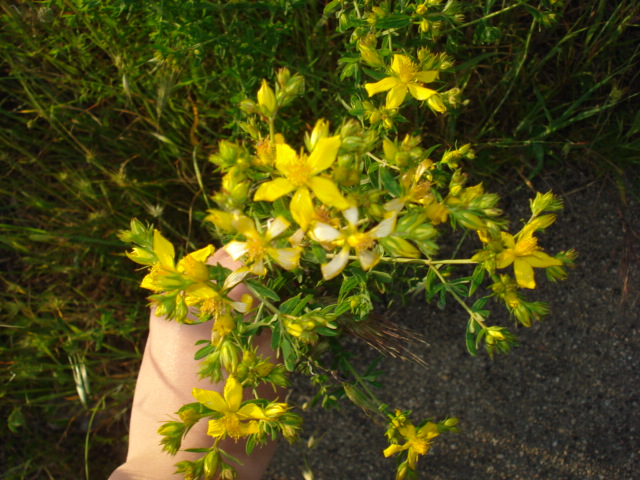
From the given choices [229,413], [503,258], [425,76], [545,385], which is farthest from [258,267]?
[545,385]

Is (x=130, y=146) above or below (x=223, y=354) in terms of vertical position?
below

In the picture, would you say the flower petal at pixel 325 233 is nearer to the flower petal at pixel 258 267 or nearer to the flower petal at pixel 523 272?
the flower petal at pixel 258 267


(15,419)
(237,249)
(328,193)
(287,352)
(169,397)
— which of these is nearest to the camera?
(328,193)

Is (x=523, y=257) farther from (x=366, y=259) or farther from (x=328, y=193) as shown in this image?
(x=328, y=193)

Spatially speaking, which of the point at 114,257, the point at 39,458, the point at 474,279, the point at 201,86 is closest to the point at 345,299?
the point at 474,279

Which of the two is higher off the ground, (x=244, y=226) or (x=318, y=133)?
(x=318, y=133)

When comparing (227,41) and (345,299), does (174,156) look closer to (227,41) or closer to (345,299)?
(227,41)
